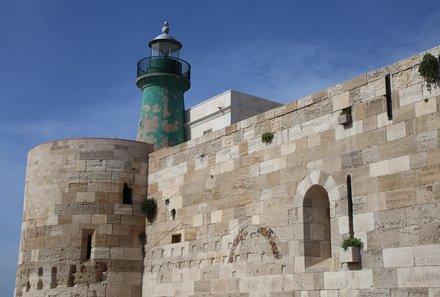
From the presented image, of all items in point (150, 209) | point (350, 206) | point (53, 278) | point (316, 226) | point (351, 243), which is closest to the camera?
point (351, 243)

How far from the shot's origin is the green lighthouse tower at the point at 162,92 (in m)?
18.7

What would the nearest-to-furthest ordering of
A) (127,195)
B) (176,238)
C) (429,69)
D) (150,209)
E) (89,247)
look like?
1. (429,69)
2. (176,238)
3. (89,247)
4. (150,209)
5. (127,195)

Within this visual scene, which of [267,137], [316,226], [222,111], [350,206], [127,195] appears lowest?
[316,226]

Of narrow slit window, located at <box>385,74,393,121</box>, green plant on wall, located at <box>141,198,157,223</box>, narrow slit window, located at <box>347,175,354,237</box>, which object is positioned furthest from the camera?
green plant on wall, located at <box>141,198,157,223</box>

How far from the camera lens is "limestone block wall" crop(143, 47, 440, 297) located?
865cm

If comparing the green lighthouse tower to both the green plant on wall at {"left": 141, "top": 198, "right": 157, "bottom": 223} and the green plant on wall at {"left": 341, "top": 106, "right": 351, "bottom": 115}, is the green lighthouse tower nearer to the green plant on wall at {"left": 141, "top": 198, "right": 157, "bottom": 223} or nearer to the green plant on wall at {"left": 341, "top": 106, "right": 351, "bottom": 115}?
the green plant on wall at {"left": 141, "top": 198, "right": 157, "bottom": 223}

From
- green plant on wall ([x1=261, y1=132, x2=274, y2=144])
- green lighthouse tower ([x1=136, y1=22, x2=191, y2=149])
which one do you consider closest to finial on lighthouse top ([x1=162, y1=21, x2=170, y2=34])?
green lighthouse tower ([x1=136, y1=22, x2=191, y2=149])

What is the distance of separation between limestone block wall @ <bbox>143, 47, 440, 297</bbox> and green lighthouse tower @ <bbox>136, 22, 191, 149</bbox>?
15.4 feet

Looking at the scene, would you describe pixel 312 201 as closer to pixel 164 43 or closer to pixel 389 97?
pixel 389 97

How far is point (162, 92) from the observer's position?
19.1 m

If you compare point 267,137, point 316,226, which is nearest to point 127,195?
point 267,137

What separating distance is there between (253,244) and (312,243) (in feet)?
4.48

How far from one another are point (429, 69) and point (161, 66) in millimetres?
11812

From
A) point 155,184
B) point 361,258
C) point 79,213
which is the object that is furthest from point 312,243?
point 79,213
